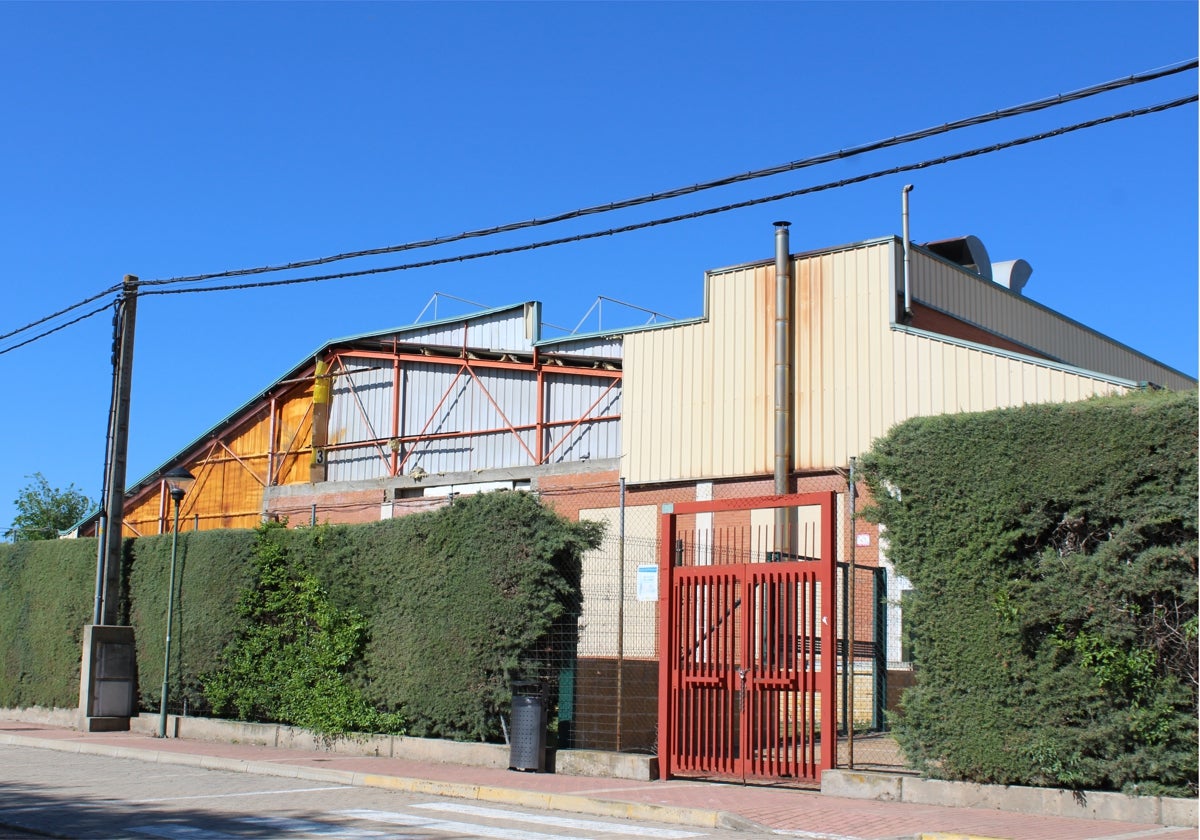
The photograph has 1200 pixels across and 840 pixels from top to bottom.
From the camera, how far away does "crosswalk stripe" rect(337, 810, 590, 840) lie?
10281 millimetres

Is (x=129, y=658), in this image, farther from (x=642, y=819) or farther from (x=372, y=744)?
(x=642, y=819)

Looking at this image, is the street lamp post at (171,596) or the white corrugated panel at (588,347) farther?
the white corrugated panel at (588,347)

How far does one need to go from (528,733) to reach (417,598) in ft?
10.2

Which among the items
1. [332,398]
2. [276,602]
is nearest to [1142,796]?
[276,602]

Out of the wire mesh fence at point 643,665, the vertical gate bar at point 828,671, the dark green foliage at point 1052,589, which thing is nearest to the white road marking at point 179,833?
the wire mesh fence at point 643,665

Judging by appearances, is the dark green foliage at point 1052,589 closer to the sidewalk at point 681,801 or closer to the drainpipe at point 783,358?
the sidewalk at point 681,801

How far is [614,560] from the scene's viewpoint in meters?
19.9

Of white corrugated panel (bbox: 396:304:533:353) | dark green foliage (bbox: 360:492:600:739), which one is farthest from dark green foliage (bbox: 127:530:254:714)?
white corrugated panel (bbox: 396:304:533:353)

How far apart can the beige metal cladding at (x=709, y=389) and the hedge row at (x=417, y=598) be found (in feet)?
30.5

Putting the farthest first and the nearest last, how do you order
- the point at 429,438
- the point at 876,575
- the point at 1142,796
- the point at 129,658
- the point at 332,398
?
1. the point at 332,398
2. the point at 429,438
3. the point at 129,658
4. the point at 876,575
5. the point at 1142,796

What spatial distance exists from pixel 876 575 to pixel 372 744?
716 centimetres

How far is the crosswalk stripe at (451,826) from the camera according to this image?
10281 millimetres

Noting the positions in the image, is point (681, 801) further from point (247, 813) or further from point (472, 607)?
point (472, 607)

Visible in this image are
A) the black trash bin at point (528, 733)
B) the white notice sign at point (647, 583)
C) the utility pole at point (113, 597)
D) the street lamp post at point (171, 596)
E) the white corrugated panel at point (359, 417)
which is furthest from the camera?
the white corrugated panel at point (359, 417)
